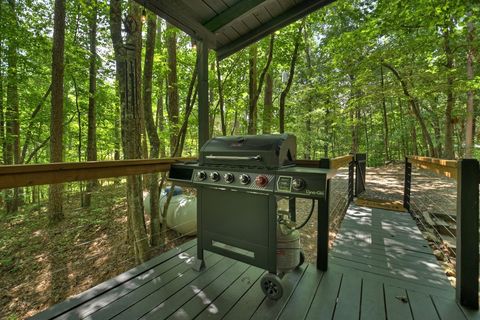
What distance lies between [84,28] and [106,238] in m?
5.78

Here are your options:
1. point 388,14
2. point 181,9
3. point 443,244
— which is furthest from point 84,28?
point 443,244

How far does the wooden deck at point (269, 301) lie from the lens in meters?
1.43

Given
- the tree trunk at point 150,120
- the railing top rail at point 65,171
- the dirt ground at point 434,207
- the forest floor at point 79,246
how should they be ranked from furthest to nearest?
the tree trunk at point 150,120 < the forest floor at point 79,246 < the dirt ground at point 434,207 < the railing top rail at point 65,171

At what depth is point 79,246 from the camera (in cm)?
389

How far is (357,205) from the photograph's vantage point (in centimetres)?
431

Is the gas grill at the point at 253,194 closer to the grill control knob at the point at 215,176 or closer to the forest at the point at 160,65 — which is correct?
the grill control knob at the point at 215,176

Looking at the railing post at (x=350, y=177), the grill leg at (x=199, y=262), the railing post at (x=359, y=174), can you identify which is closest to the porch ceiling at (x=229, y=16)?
the grill leg at (x=199, y=262)

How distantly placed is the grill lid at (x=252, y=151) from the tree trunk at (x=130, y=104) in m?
1.28

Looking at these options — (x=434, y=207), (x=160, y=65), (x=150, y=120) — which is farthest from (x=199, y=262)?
(x=434, y=207)

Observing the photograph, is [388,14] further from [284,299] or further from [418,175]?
[418,175]

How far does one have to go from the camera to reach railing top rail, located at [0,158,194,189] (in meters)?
1.14

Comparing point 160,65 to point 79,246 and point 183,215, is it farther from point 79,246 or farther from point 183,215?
point 79,246

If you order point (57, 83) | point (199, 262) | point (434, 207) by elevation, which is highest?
point (57, 83)

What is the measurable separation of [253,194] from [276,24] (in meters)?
1.84
